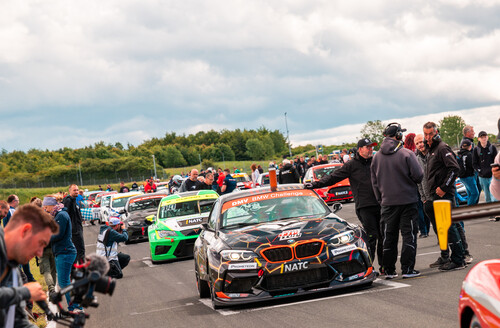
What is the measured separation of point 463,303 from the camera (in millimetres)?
4516

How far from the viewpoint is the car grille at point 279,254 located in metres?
8.84

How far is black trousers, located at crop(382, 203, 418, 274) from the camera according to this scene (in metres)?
9.77

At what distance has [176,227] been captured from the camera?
54.5 ft

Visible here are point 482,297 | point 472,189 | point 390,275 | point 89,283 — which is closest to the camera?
point 89,283

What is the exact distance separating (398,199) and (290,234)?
1685 millimetres

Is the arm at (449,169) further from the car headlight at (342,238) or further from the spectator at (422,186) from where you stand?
the car headlight at (342,238)

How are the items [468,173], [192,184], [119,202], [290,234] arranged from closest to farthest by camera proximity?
[290,234] < [468,173] < [192,184] < [119,202]

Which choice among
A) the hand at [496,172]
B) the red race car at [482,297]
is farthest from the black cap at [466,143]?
the red race car at [482,297]

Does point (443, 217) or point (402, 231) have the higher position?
point (443, 217)

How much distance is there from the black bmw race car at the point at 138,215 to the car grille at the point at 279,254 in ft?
45.2

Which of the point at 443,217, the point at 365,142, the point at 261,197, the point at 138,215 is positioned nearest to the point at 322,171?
the point at 138,215

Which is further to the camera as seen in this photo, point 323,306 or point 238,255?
point 238,255

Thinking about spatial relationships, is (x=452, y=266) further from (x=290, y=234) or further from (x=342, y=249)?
(x=290, y=234)

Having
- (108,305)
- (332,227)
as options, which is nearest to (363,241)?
(332,227)
